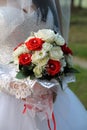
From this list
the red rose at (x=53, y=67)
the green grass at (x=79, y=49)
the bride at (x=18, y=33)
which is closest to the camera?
the red rose at (x=53, y=67)

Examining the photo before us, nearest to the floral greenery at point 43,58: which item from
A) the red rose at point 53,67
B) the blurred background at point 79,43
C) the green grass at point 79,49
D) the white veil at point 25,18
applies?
the red rose at point 53,67

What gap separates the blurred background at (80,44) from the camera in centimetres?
739

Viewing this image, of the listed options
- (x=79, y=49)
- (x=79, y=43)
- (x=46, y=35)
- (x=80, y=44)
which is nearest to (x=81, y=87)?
(x=79, y=49)

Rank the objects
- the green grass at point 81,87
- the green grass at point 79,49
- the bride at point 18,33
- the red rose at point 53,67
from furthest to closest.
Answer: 1. the green grass at point 79,49
2. the green grass at point 81,87
3. the bride at point 18,33
4. the red rose at point 53,67

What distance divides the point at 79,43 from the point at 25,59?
9373mm

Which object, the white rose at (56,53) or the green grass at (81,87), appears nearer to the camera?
the white rose at (56,53)

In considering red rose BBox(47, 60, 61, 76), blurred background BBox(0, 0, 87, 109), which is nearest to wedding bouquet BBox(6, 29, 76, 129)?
red rose BBox(47, 60, 61, 76)

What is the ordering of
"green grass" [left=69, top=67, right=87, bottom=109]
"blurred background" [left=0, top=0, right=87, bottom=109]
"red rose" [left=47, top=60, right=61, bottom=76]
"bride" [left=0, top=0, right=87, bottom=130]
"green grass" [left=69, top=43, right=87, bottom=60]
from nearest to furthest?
"red rose" [left=47, top=60, right=61, bottom=76] < "bride" [left=0, top=0, right=87, bottom=130] < "green grass" [left=69, top=67, right=87, bottom=109] < "blurred background" [left=0, top=0, right=87, bottom=109] < "green grass" [left=69, top=43, right=87, bottom=60]

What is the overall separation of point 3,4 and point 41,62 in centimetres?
72

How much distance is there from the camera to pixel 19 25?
3.69m

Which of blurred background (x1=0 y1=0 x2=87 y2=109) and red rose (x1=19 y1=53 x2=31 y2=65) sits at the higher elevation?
red rose (x1=19 y1=53 x2=31 y2=65)

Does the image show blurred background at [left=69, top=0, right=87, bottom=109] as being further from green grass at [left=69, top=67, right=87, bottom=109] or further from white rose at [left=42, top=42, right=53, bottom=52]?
white rose at [left=42, top=42, right=53, bottom=52]

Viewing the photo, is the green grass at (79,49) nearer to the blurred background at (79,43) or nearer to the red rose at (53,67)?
the blurred background at (79,43)

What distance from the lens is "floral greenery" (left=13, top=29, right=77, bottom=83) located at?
10.6 ft
